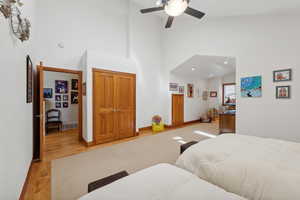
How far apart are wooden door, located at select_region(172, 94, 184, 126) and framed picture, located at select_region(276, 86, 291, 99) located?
341 cm

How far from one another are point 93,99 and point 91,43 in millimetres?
1779

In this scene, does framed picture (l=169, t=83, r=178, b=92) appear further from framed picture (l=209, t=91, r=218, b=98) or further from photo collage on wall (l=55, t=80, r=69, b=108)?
photo collage on wall (l=55, t=80, r=69, b=108)

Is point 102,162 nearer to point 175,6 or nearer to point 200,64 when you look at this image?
point 175,6

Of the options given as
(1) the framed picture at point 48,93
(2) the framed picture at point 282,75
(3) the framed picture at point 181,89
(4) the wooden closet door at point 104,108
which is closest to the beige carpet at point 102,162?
(4) the wooden closet door at point 104,108

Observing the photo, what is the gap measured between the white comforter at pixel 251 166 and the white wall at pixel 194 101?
439cm

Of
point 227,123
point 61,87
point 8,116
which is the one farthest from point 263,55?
point 61,87

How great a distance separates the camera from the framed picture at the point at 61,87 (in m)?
5.82

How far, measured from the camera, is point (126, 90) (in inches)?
174

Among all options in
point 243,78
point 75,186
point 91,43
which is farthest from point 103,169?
point 243,78

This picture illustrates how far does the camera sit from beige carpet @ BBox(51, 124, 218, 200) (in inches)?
78.9

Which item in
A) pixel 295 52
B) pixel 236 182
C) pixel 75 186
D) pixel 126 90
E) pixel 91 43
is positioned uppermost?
pixel 91 43

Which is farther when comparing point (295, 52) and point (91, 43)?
point (91, 43)

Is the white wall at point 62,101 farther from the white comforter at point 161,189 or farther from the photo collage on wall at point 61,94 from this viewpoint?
the white comforter at point 161,189

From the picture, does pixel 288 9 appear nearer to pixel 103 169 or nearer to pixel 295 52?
pixel 295 52
